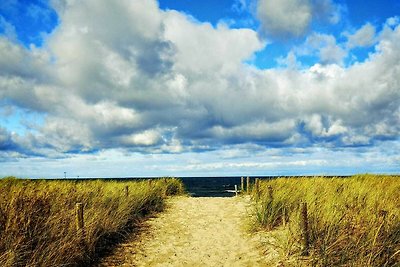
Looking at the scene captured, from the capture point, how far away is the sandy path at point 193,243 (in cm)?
988

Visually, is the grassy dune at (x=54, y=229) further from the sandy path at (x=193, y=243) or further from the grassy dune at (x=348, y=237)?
the grassy dune at (x=348, y=237)

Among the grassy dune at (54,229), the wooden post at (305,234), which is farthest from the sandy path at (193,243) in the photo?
the wooden post at (305,234)

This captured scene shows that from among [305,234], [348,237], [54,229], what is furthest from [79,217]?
[348,237]

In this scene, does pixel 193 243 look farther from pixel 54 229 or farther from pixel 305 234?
pixel 54 229

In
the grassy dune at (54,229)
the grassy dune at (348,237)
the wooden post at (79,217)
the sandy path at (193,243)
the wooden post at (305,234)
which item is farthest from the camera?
the sandy path at (193,243)

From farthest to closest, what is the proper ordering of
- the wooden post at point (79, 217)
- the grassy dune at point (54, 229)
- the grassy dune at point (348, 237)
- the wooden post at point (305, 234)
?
the wooden post at point (79, 217)
the wooden post at point (305, 234)
the grassy dune at point (348, 237)
the grassy dune at point (54, 229)

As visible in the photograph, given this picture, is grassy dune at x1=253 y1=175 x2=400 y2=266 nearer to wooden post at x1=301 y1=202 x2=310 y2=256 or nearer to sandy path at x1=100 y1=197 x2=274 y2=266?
wooden post at x1=301 y1=202 x2=310 y2=256

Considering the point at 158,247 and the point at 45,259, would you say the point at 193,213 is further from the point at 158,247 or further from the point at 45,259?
the point at 45,259

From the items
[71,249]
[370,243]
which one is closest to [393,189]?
[370,243]

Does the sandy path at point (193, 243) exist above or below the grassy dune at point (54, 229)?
below

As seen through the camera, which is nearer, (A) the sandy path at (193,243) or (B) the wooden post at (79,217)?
(B) the wooden post at (79,217)

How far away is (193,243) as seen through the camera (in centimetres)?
1164

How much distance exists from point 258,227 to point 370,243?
510 centimetres

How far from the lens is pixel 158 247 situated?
11.2 m
